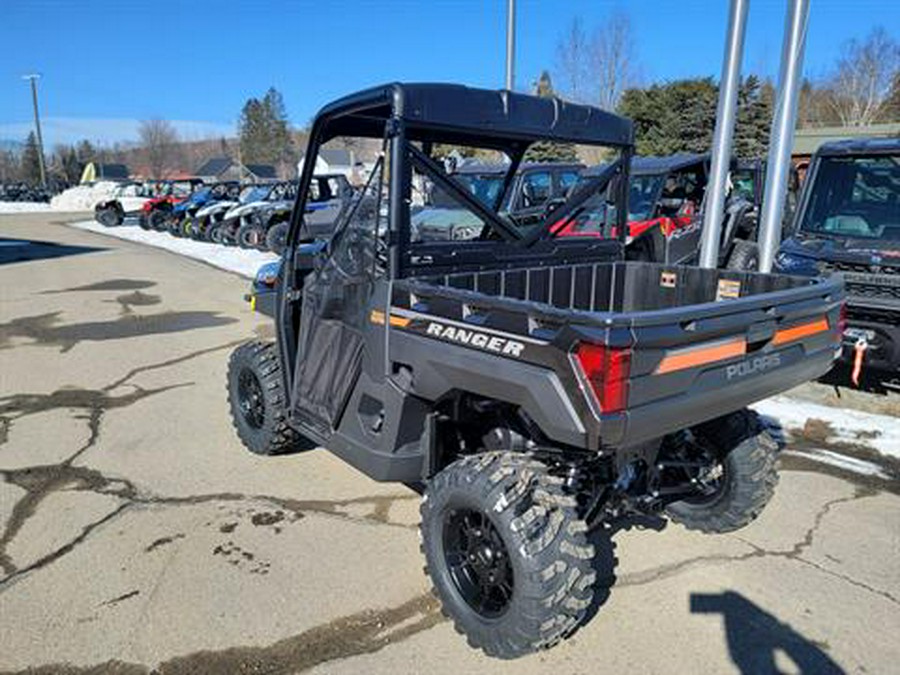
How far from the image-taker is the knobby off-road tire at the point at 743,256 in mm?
9025

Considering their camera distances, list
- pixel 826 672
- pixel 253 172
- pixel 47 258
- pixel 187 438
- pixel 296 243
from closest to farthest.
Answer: pixel 826 672 → pixel 296 243 → pixel 187 438 → pixel 47 258 → pixel 253 172

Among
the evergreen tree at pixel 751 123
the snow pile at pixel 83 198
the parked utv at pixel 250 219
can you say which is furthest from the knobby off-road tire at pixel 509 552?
the snow pile at pixel 83 198

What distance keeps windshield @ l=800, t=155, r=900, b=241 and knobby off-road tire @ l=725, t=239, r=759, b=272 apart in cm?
190

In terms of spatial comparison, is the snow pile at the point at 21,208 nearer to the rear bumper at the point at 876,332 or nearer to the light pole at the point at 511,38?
the light pole at the point at 511,38

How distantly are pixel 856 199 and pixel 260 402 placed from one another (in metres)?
5.87

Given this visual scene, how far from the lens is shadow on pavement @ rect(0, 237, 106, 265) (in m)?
16.9

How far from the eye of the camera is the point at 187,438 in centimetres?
509

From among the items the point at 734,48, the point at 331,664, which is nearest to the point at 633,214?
the point at 734,48

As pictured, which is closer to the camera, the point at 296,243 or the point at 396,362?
the point at 396,362

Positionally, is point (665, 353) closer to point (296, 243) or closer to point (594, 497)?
point (594, 497)

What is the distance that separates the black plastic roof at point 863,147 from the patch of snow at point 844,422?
260 cm

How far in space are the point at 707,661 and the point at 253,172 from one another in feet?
246

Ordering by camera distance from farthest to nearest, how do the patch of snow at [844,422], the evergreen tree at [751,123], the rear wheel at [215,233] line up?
the evergreen tree at [751,123], the rear wheel at [215,233], the patch of snow at [844,422]

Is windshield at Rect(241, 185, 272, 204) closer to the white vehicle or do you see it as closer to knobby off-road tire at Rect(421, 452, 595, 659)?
the white vehicle
